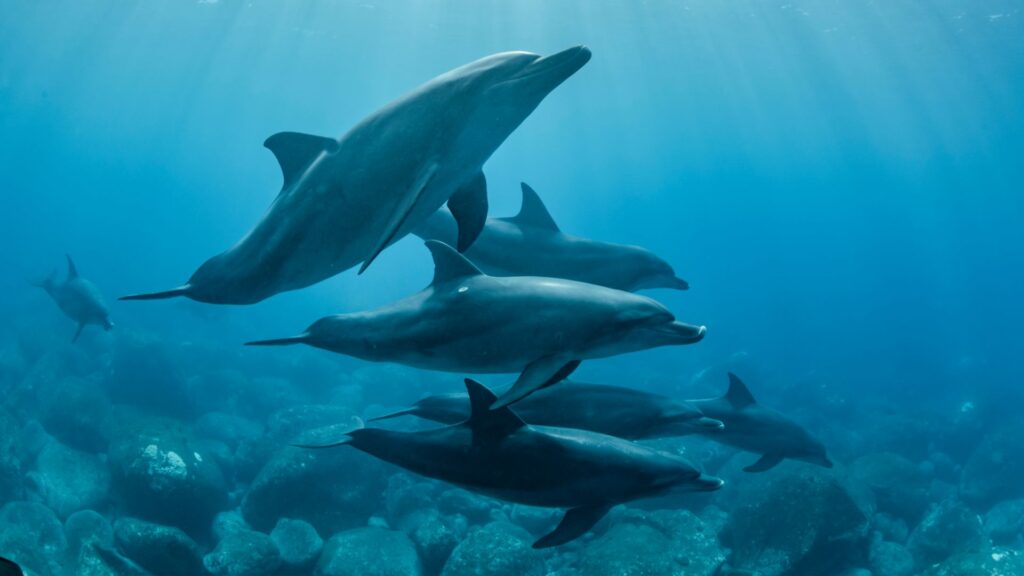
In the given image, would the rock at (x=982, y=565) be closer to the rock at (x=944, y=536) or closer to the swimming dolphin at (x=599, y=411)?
the rock at (x=944, y=536)

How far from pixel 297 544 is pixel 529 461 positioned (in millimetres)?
7094

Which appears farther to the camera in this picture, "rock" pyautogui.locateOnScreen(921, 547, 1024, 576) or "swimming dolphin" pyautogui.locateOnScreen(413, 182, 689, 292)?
"rock" pyautogui.locateOnScreen(921, 547, 1024, 576)

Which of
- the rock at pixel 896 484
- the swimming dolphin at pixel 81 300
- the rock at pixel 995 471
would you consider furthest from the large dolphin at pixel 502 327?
the rock at pixel 995 471

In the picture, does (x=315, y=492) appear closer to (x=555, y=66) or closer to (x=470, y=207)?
(x=470, y=207)

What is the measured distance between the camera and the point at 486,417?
356 cm

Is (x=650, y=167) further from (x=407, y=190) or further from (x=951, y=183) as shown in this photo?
(x=407, y=190)

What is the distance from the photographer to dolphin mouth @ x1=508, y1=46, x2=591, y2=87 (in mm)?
3312

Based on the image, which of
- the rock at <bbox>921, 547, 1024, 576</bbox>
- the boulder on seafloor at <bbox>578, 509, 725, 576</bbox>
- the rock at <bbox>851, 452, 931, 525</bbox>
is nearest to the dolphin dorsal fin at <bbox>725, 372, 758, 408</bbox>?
the boulder on seafloor at <bbox>578, 509, 725, 576</bbox>

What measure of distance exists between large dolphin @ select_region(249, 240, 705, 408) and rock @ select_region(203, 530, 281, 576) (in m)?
5.91

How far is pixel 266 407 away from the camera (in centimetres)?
2248

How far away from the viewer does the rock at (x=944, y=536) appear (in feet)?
39.2

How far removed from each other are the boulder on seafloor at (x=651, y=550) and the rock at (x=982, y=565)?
3280mm

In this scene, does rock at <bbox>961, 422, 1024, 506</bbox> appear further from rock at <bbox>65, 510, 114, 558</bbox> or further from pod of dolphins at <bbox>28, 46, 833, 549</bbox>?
rock at <bbox>65, 510, 114, 558</bbox>

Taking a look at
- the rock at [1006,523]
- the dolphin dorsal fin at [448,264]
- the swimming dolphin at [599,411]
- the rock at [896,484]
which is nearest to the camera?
the dolphin dorsal fin at [448,264]
